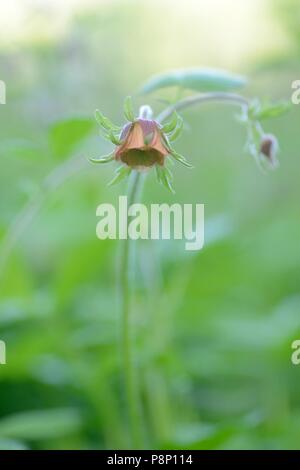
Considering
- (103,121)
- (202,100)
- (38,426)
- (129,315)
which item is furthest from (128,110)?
(38,426)

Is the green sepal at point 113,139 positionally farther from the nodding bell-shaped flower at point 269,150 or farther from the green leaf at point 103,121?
the nodding bell-shaped flower at point 269,150

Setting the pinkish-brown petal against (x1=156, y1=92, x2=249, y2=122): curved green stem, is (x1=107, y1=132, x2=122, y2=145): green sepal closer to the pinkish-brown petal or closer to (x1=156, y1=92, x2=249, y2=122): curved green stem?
the pinkish-brown petal

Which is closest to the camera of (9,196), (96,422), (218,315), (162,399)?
(162,399)

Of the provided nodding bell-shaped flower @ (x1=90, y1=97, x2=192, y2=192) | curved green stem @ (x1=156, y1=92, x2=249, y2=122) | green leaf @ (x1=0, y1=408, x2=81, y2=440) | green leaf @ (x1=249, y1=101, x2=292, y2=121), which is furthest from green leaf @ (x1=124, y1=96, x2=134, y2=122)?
green leaf @ (x1=0, y1=408, x2=81, y2=440)

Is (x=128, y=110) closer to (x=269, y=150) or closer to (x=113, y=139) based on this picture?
(x=113, y=139)

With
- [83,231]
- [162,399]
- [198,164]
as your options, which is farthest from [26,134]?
[162,399]

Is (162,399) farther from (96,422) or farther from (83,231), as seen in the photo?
(83,231)
